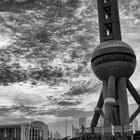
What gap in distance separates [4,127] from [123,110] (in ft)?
300

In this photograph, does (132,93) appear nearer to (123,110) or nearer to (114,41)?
(123,110)

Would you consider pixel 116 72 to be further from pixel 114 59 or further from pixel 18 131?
pixel 18 131

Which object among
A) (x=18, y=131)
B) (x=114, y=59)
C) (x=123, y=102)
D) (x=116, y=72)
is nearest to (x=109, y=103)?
(x=123, y=102)

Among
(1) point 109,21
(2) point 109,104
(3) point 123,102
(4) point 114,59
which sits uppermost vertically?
(1) point 109,21

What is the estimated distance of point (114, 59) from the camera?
78.6 m

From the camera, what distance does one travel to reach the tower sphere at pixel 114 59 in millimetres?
78750

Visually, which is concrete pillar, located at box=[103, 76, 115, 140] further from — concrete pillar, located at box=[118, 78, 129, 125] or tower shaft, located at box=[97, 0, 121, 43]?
tower shaft, located at box=[97, 0, 121, 43]

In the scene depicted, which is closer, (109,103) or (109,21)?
(109,103)

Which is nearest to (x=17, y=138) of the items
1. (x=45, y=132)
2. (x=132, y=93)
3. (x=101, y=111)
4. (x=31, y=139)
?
→ (x=31, y=139)

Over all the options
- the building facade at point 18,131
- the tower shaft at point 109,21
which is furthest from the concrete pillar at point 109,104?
the building facade at point 18,131

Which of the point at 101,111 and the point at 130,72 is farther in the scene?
the point at 101,111

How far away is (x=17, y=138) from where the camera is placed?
5497 inches

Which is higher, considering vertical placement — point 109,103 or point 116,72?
point 116,72

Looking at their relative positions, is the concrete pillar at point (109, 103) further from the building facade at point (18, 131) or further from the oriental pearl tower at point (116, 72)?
the building facade at point (18, 131)
